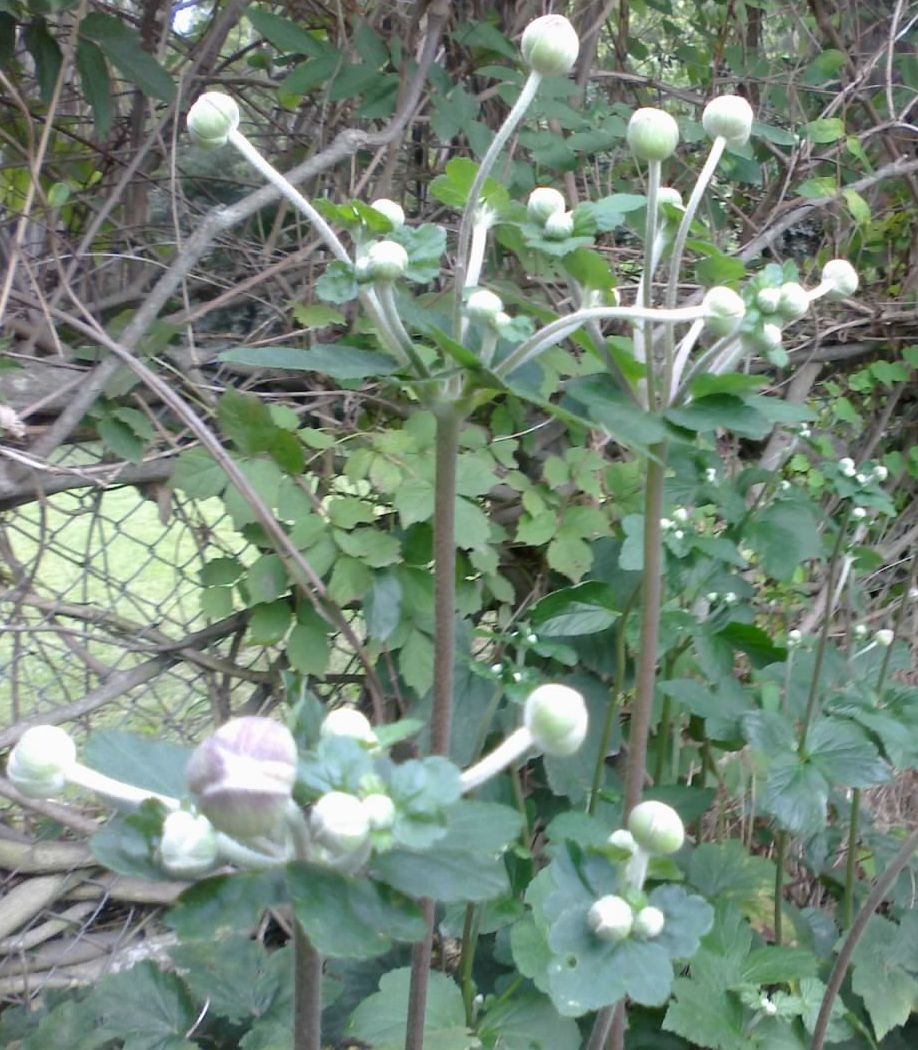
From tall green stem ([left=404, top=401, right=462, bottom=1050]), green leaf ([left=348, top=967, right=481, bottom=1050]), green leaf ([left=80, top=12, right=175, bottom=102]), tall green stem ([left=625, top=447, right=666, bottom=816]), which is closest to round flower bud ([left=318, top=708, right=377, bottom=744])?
tall green stem ([left=404, top=401, right=462, bottom=1050])

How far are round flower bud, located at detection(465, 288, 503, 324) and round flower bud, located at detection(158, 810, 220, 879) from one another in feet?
1.00

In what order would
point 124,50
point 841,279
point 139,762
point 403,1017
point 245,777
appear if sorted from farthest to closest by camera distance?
1. point 124,50
2. point 403,1017
3. point 841,279
4. point 139,762
5. point 245,777

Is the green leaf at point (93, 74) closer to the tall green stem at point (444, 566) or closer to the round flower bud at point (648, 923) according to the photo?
the tall green stem at point (444, 566)

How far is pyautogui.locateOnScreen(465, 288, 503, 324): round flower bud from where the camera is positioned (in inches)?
20.2

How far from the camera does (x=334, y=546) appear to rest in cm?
119

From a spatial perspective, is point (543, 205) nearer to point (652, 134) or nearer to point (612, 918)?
point (652, 134)

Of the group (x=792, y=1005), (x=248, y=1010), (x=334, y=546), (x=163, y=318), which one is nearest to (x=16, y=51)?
(x=163, y=318)

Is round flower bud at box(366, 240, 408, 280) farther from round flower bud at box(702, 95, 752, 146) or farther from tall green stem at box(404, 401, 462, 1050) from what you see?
round flower bud at box(702, 95, 752, 146)

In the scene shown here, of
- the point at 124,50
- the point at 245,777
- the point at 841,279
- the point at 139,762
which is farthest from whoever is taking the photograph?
the point at 124,50

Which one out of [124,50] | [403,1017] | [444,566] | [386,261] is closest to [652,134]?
[386,261]

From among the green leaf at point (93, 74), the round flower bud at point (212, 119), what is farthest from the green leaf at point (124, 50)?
the round flower bud at point (212, 119)

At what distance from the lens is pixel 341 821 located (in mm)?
373

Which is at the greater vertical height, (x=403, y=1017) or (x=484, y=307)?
(x=484, y=307)

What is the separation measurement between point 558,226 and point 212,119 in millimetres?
228
